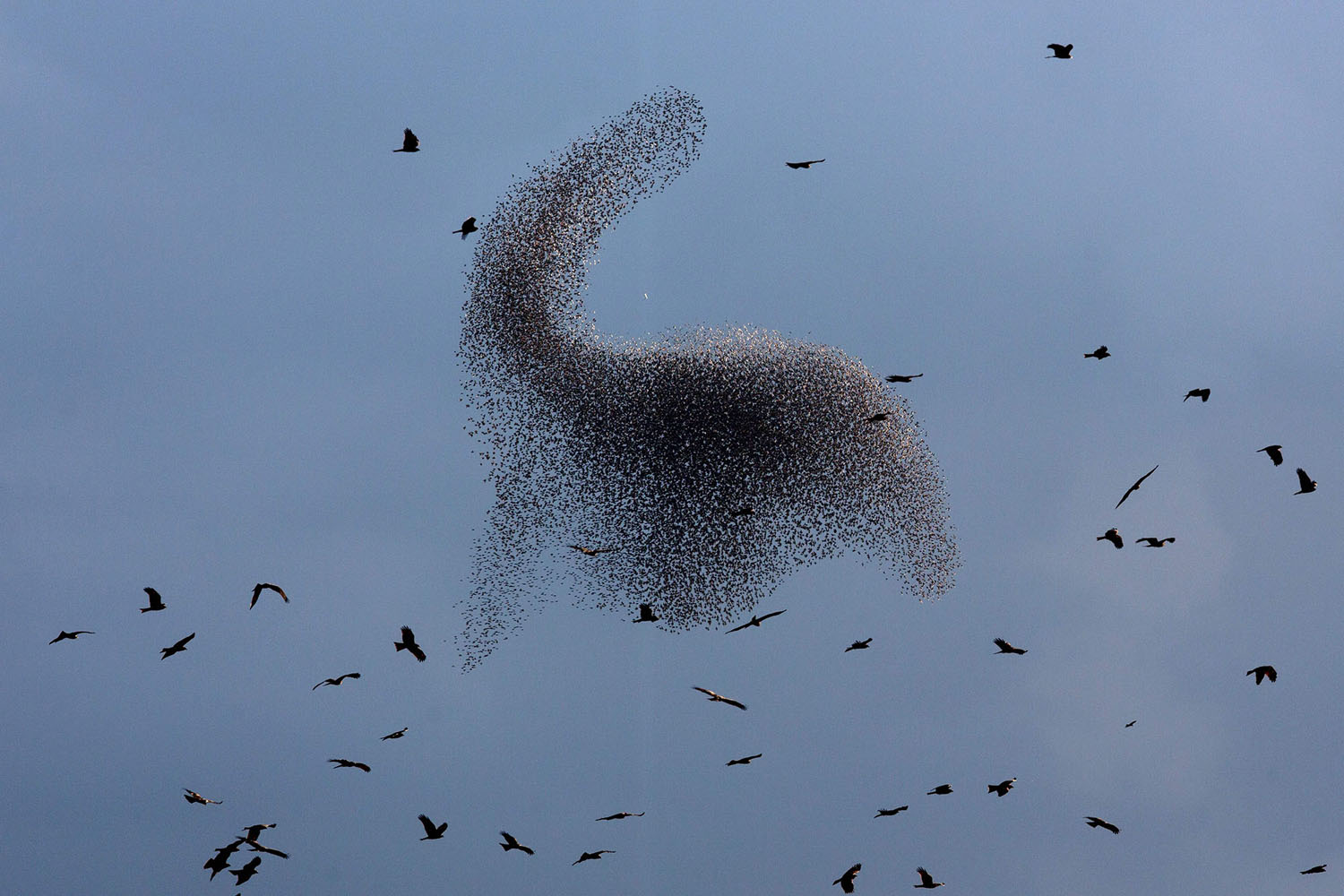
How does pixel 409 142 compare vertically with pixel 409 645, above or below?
above

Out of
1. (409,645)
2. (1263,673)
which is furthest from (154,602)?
(1263,673)

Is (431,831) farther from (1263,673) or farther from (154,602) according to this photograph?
(1263,673)

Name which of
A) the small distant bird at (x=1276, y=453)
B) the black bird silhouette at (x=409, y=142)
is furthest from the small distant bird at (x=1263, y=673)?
the black bird silhouette at (x=409, y=142)

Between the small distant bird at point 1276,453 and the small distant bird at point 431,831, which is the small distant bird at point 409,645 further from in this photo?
the small distant bird at point 1276,453

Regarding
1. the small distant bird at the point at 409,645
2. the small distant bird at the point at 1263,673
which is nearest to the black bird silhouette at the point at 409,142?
the small distant bird at the point at 409,645

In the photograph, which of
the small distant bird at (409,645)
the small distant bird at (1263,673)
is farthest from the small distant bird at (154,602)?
the small distant bird at (1263,673)

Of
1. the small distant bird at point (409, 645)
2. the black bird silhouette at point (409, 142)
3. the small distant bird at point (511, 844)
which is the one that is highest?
the black bird silhouette at point (409, 142)

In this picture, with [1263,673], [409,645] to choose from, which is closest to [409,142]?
[409,645]

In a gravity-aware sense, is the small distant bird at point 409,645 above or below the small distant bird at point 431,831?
above

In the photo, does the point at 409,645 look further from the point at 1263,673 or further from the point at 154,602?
the point at 1263,673

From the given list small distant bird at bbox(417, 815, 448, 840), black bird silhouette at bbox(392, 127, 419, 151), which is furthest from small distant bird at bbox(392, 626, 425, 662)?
black bird silhouette at bbox(392, 127, 419, 151)

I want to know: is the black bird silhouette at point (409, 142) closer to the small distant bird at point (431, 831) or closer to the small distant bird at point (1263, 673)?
the small distant bird at point (431, 831)

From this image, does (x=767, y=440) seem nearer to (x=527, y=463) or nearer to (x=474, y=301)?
(x=527, y=463)

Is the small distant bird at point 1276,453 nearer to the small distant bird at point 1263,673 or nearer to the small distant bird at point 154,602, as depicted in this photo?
the small distant bird at point 1263,673
